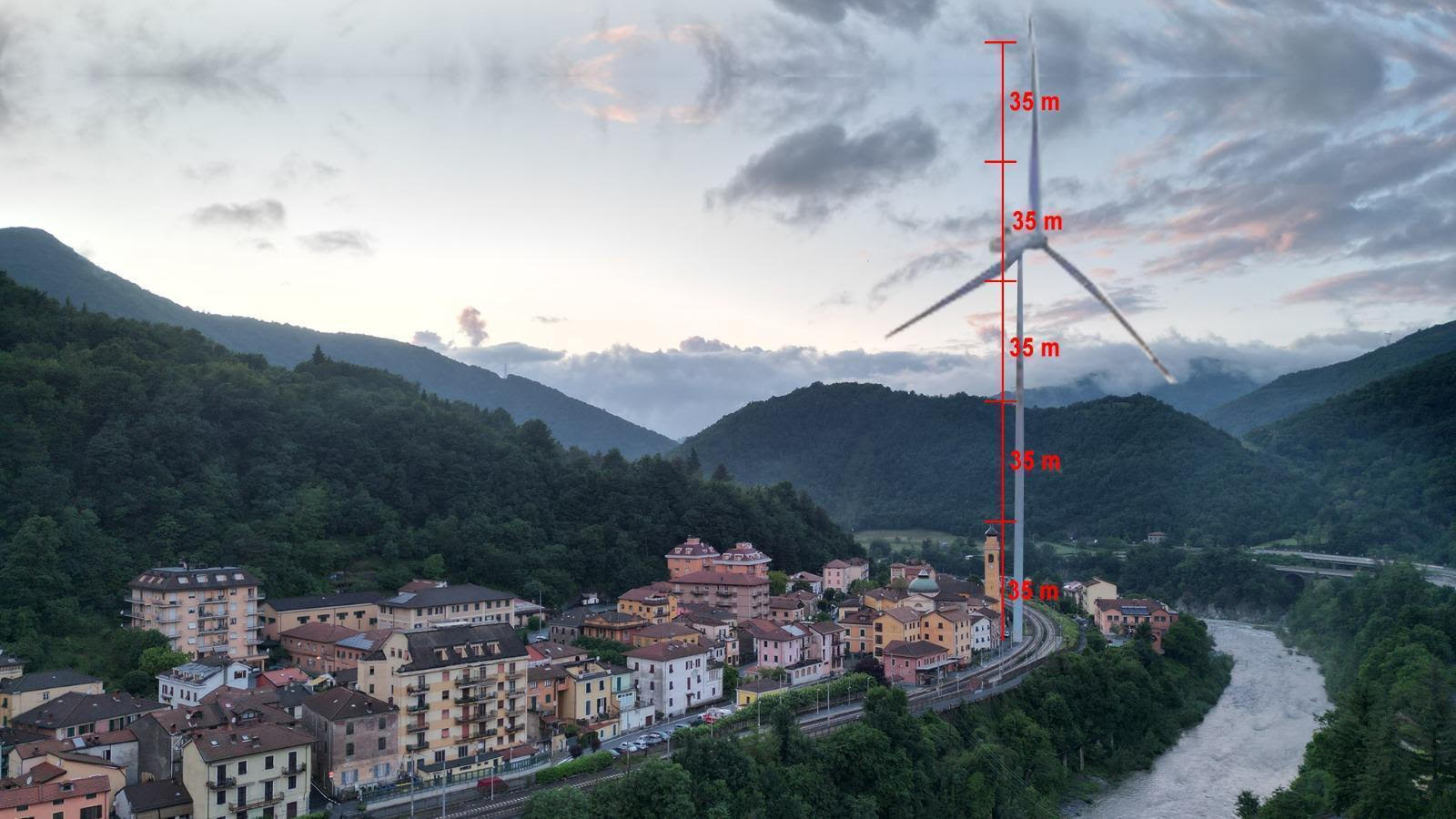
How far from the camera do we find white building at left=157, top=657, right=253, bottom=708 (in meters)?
21.8

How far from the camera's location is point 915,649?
2991 centimetres

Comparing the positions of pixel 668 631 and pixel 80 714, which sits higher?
pixel 668 631

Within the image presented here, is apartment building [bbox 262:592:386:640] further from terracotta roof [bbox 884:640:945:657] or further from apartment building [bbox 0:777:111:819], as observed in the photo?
terracotta roof [bbox 884:640:945:657]

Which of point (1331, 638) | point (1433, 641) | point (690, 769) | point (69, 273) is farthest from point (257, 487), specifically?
point (69, 273)

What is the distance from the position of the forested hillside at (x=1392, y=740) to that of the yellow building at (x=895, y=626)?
11.3m

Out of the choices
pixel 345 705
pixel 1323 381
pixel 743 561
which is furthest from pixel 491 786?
pixel 1323 381

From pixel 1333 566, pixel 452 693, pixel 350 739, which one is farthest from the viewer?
pixel 1333 566

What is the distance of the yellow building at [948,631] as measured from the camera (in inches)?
1227

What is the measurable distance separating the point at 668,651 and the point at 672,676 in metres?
0.74

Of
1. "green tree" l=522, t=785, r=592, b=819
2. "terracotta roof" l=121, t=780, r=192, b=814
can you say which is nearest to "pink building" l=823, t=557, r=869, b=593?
"green tree" l=522, t=785, r=592, b=819

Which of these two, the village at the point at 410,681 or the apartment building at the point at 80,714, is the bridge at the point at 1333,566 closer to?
the village at the point at 410,681

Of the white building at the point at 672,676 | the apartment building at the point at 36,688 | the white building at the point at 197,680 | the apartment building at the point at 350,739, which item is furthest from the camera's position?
the white building at the point at 672,676

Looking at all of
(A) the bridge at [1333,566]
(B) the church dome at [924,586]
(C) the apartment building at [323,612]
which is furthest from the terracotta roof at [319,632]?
(A) the bridge at [1333,566]

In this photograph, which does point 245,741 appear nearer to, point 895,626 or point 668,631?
point 668,631
